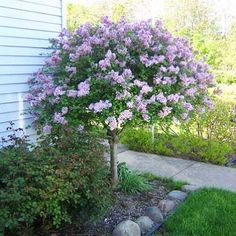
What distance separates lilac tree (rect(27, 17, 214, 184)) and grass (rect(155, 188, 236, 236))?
0.94 meters

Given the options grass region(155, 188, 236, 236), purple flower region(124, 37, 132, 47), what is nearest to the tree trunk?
grass region(155, 188, 236, 236)

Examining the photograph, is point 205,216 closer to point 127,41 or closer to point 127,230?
point 127,230

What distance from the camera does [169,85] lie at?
161 inches

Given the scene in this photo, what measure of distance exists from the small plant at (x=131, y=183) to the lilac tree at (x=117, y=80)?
655 millimetres

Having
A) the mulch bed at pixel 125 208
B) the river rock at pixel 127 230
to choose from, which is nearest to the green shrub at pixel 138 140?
the mulch bed at pixel 125 208

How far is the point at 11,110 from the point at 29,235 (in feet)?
6.78

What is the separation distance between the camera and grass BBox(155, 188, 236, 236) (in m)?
3.71

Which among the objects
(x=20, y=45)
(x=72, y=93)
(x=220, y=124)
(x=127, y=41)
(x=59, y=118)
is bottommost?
(x=220, y=124)

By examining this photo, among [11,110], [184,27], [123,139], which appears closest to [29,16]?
[11,110]

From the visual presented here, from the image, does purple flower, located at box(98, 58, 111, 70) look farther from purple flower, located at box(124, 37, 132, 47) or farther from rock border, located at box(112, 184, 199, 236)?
rock border, located at box(112, 184, 199, 236)

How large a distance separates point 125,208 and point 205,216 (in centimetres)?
83

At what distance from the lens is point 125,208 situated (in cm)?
423

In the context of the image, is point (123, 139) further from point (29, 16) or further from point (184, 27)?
point (184, 27)

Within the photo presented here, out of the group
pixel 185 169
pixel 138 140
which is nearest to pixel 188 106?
pixel 185 169
